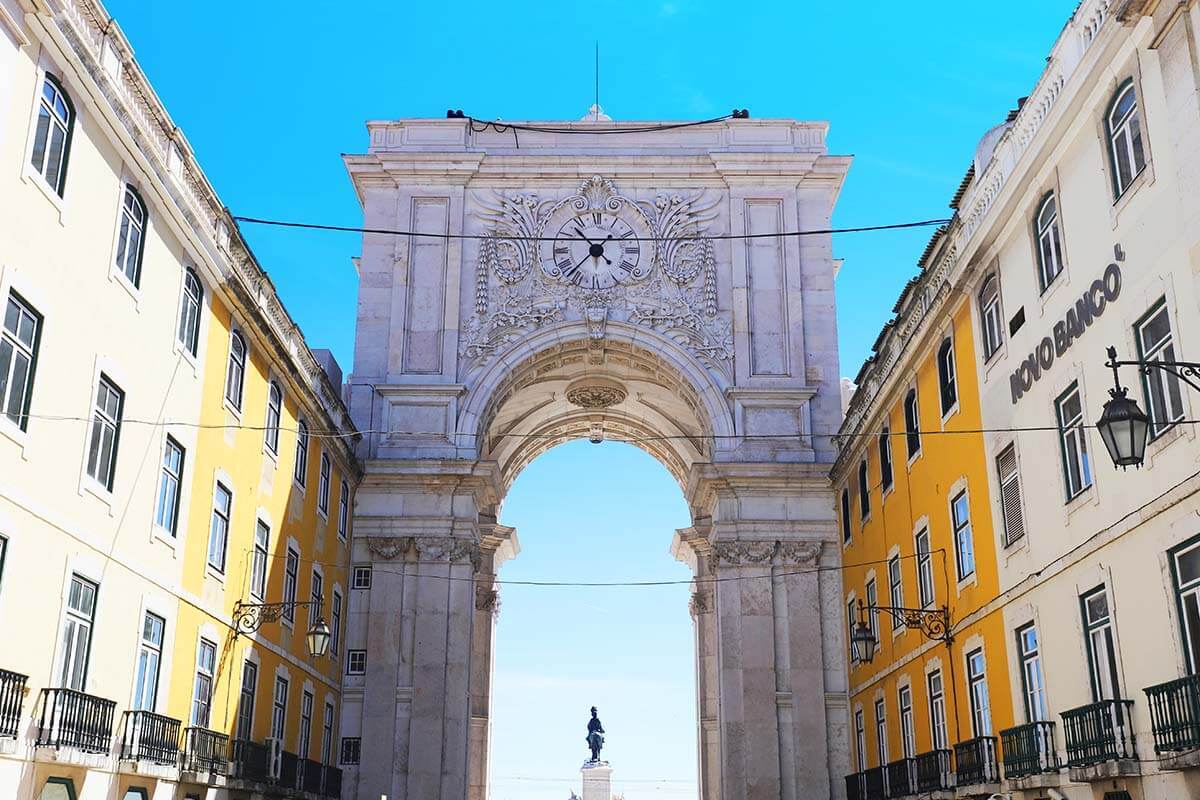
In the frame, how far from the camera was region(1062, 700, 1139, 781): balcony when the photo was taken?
48.4 ft

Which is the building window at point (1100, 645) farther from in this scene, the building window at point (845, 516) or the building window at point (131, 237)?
the building window at point (845, 516)

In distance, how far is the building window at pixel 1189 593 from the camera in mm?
13336

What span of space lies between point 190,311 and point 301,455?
24.6 feet

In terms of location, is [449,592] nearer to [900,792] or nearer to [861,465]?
[861,465]

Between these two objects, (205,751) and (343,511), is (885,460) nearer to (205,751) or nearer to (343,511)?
(343,511)

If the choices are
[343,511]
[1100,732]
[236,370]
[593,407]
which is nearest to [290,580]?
[236,370]

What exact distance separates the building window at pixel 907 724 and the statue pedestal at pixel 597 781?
1084 inches

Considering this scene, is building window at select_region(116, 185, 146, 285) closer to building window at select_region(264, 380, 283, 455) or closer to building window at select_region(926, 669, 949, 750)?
building window at select_region(264, 380, 283, 455)

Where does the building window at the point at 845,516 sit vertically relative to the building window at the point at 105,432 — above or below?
Answer: above

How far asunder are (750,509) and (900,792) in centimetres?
1122

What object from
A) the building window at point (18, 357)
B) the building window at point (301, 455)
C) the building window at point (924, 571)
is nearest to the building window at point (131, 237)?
the building window at point (18, 357)

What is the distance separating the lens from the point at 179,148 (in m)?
19.8

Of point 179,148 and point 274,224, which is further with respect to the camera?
point 274,224

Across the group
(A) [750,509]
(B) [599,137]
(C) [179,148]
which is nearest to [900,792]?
(A) [750,509]
